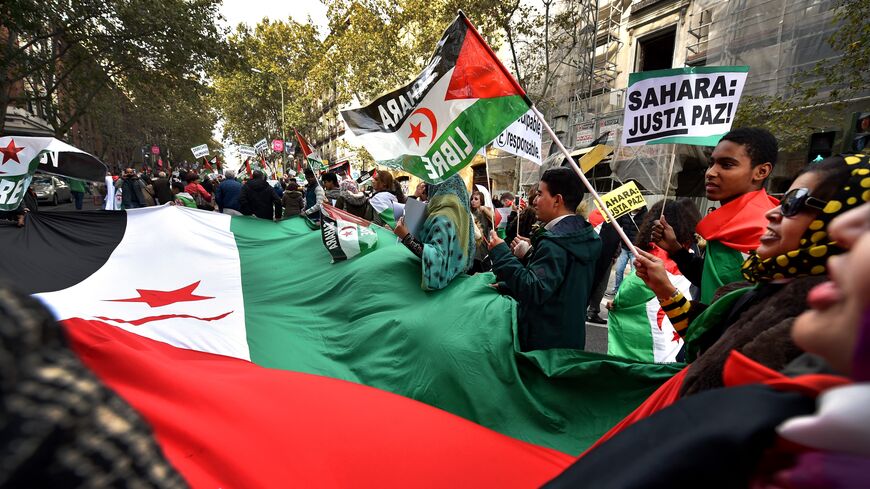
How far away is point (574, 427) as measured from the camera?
1.91 meters

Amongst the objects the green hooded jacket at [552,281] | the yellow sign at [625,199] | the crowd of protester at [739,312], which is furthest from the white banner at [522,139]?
the green hooded jacket at [552,281]

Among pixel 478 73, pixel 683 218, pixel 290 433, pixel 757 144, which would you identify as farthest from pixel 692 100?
pixel 290 433

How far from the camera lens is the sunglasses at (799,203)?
1.16 m

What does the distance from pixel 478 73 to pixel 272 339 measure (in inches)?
84.6

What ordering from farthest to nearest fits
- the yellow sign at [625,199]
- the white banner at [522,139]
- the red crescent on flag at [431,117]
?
the white banner at [522,139]
the yellow sign at [625,199]
the red crescent on flag at [431,117]

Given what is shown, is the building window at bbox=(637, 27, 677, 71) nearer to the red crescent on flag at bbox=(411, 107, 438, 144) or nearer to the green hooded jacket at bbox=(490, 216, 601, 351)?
the red crescent on flag at bbox=(411, 107, 438, 144)

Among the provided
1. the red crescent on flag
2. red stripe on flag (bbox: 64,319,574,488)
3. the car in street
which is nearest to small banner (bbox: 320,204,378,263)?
the red crescent on flag

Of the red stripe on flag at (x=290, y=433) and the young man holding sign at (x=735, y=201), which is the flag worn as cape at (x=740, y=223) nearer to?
the young man holding sign at (x=735, y=201)

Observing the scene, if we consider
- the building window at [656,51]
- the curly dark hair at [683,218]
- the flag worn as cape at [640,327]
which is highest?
the building window at [656,51]

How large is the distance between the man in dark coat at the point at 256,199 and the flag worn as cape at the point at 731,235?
765cm

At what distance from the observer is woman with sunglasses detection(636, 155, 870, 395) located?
100 cm

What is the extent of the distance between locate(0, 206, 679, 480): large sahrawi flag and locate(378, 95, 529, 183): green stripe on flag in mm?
700

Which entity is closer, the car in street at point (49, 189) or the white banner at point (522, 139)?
the white banner at point (522, 139)

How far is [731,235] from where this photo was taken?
7.14 feet
